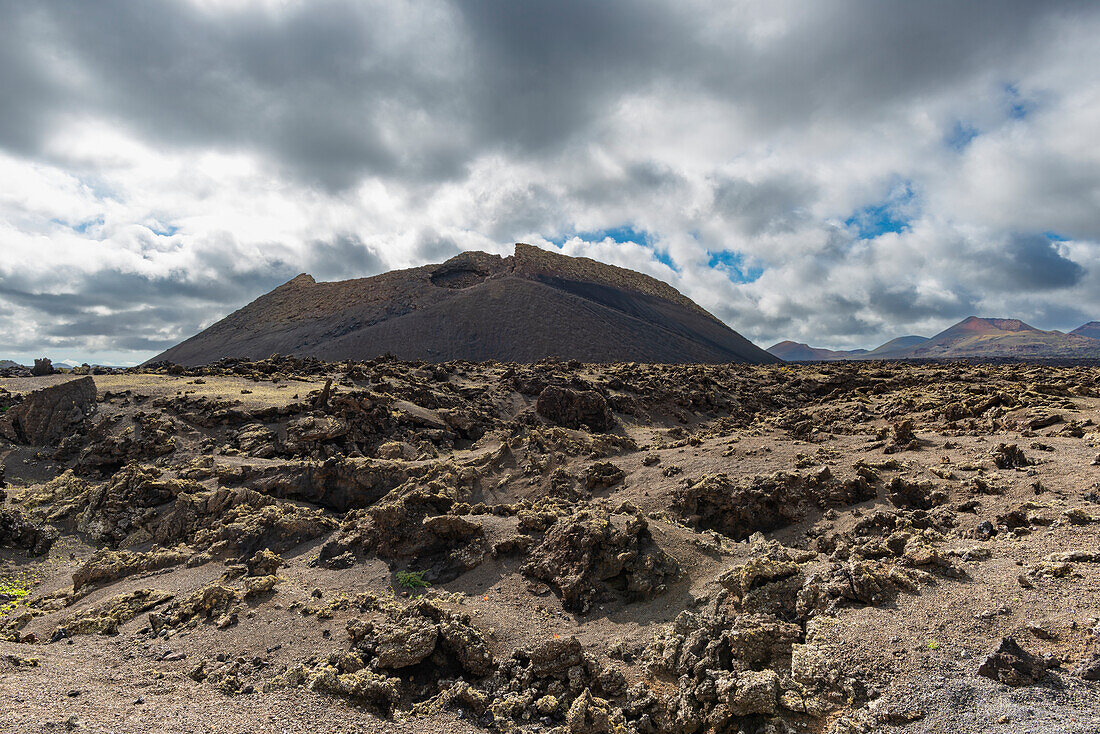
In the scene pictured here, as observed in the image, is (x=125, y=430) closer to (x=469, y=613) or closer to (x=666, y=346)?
(x=469, y=613)

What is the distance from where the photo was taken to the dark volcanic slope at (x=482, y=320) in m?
68.1

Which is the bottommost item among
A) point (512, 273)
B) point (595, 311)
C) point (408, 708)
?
point (408, 708)

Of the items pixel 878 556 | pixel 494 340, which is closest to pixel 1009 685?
pixel 878 556

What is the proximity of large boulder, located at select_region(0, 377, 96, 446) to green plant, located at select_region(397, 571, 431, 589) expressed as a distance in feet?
53.6

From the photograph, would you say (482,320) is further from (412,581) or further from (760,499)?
(412,581)

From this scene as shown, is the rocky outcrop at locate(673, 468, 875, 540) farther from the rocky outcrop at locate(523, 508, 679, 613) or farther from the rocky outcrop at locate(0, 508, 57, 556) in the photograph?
the rocky outcrop at locate(0, 508, 57, 556)

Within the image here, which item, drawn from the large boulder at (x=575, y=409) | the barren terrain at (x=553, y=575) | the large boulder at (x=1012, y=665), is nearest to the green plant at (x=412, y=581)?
the barren terrain at (x=553, y=575)

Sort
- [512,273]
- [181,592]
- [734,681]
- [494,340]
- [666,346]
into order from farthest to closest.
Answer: [512,273] < [666,346] < [494,340] < [181,592] < [734,681]

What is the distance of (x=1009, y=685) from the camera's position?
14.0 ft

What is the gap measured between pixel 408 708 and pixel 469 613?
1.91m

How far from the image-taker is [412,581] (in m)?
9.64

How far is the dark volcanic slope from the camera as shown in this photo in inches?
2682

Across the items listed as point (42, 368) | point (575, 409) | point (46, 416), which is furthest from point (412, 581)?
point (42, 368)

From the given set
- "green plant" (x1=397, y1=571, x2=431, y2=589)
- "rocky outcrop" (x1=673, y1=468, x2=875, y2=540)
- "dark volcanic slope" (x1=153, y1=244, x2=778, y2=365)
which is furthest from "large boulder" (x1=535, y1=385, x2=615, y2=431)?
"dark volcanic slope" (x1=153, y1=244, x2=778, y2=365)
